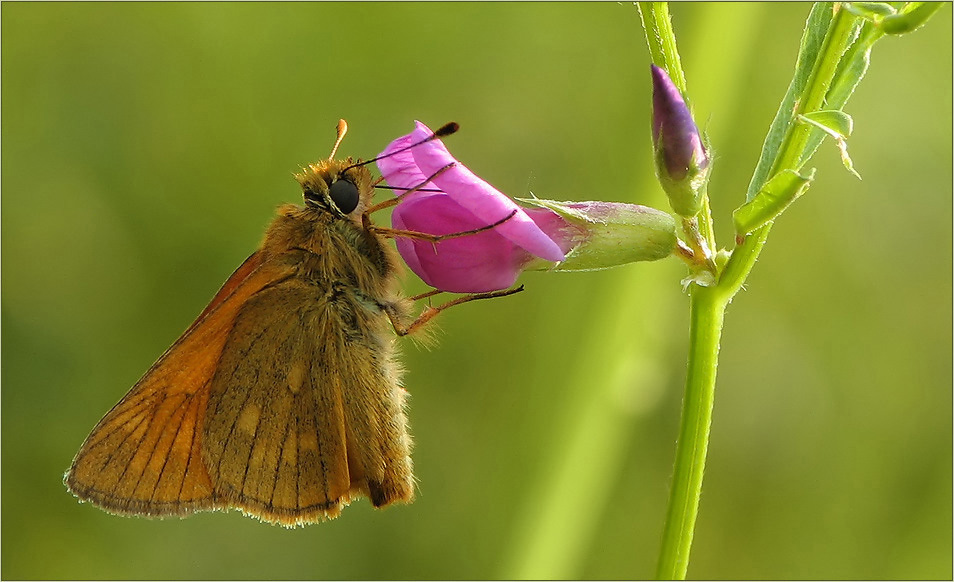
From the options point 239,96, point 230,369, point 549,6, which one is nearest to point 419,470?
point 230,369

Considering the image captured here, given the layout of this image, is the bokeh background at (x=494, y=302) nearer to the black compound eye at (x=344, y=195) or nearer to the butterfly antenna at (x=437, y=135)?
the black compound eye at (x=344, y=195)

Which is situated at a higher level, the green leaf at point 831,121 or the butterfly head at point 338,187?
the green leaf at point 831,121

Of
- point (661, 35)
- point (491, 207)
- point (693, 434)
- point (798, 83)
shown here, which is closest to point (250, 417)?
point (491, 207)

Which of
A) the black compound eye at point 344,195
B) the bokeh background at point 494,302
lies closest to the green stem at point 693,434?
the black compound eye at point 344,195

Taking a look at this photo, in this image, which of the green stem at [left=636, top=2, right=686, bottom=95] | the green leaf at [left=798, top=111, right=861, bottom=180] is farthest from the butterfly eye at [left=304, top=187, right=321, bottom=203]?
the green leaf at [left=798, top=111, right=861, bottom=180]

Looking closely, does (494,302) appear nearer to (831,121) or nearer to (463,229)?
(463,229)

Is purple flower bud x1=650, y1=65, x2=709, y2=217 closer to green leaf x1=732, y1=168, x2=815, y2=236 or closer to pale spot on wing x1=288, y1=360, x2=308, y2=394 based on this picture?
green leaf x1=732, y1=168, x2=815, y2=236

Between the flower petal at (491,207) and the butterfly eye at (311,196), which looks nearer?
the flower petal at (491,207)
